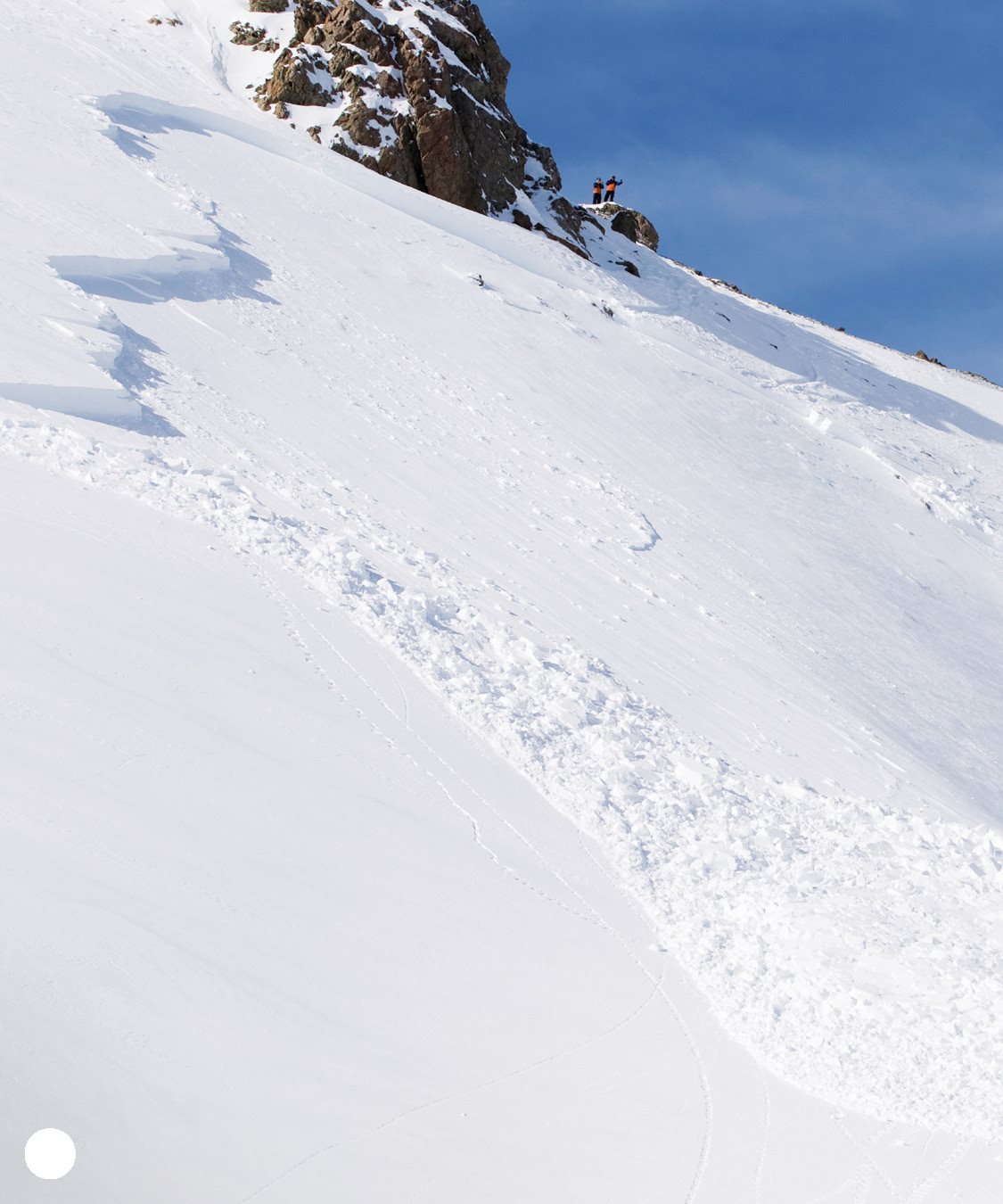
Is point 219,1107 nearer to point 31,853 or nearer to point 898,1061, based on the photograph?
point 31,853

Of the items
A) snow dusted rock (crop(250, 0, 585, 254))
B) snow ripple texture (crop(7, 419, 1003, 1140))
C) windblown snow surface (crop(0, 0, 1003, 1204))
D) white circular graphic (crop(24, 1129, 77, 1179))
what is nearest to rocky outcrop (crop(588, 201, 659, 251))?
snow dusted rock (crop(250, 0, 585, 254))

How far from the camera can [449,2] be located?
31797mm

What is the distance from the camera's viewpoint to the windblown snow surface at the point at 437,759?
5.46 metres

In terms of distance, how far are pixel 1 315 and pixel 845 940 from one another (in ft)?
34.5

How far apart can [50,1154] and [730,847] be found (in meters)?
5.59

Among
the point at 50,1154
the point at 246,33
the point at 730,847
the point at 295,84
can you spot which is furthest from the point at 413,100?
the point at 50,1154

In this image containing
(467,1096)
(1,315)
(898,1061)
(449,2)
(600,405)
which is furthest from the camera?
(449,2)

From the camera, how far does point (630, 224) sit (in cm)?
3581

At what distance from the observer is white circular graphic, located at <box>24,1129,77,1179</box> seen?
4426mm

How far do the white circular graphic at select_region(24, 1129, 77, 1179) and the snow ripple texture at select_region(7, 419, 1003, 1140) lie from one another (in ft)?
12.4

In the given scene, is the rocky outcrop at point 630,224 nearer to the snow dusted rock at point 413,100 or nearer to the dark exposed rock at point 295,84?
the snow dusted rock at point 413,100

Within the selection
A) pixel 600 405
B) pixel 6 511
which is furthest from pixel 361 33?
pixel 6 511

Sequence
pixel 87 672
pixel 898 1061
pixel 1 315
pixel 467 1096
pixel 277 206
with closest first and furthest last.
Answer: pixel 467 1096
pixel 898 1061
pixel 87 672
pixel 1 315
pixel 277 206

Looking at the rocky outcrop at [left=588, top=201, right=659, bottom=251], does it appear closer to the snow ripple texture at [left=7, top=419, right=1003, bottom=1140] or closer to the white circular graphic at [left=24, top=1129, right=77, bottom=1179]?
the snow ripple texture at [left=7, top=419, right=1003, bottom=1140]
